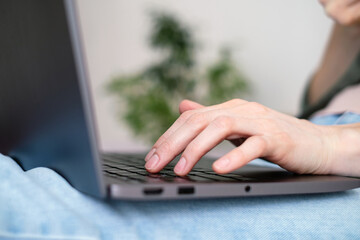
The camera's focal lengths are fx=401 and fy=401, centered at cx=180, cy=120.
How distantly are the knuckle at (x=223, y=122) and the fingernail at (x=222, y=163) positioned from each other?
0.06 m

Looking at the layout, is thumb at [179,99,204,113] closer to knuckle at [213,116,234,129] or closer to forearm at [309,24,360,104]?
knuckle at [213,116,234,129]

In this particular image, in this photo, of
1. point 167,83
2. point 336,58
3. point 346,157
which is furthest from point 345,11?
point 167,83

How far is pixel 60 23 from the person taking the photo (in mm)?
361

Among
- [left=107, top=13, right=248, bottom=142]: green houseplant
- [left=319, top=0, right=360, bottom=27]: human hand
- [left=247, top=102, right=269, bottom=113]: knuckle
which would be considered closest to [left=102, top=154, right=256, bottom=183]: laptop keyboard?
[left=247, top=102, right=269, bottom=113]: knuckle

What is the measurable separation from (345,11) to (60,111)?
881 millimetres

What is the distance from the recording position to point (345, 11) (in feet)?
3.43

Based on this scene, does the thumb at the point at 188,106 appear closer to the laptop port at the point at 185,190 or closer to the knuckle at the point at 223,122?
the knuckle at the point at 223,122

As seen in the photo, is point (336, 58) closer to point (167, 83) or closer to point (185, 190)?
point (185, 190)

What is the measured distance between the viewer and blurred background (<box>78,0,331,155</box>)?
3.47 metres

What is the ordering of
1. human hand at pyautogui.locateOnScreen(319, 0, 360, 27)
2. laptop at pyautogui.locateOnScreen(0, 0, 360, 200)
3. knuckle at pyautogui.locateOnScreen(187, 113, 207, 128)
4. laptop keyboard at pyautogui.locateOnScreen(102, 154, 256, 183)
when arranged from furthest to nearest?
human hand at pyautogui.locateOnScreen(319, 0, 360, 27), knuckle at pyautogui.locateOnScreen(187, 113, 207, 128), laptop keyboard at pyautogui.locateOnScreen(102, 154, 256, 183), laptop at pyautogui.locateOnScreen(0, 0, 360, 200)

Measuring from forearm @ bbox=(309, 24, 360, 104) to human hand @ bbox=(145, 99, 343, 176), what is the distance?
0.74 meters

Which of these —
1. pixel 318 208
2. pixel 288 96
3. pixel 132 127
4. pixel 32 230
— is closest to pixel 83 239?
pixel 32 230

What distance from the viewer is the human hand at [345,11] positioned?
3.41 feet

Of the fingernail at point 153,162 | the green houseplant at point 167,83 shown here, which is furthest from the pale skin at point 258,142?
the green houseplant at point 167,83
